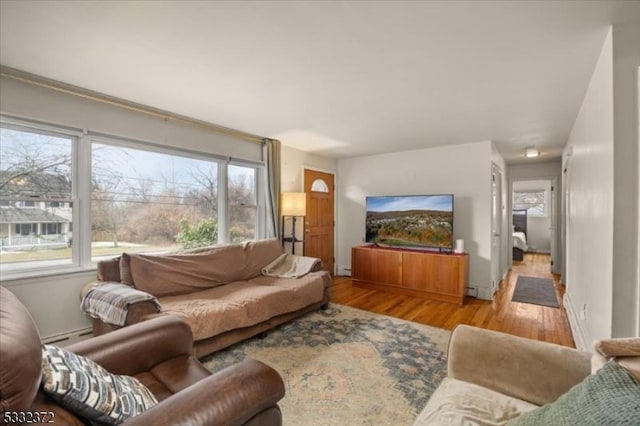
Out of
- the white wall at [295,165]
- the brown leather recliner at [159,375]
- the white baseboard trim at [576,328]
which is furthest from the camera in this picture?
the white wall at [295,165]

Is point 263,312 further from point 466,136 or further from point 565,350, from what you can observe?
point 466,136

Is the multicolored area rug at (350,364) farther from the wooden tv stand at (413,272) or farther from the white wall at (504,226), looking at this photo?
the white wall at (504,226)

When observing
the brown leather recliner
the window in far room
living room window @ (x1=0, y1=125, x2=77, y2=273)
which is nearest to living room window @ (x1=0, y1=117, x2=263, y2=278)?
living room window @ (x1=0, y1=125, x2=77, y2=273)

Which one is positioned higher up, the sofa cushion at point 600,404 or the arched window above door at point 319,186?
the arched window above door at point 319,186

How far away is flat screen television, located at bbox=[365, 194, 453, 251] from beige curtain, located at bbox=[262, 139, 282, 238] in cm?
167

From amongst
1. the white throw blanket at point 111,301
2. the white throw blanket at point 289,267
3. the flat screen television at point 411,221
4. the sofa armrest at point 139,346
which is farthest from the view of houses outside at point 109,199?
the flat screen television at point 411,221

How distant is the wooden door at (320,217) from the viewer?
504 cm

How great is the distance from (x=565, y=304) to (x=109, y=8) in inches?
209

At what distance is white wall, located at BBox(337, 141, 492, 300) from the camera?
13.9ft

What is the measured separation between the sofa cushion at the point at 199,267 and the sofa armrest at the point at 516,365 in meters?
2.47

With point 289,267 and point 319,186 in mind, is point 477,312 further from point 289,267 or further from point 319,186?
point 319,186

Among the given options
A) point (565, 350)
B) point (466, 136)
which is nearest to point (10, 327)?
point (565, 350)

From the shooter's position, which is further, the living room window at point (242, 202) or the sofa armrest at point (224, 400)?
A: the living room window at point (242, 202)

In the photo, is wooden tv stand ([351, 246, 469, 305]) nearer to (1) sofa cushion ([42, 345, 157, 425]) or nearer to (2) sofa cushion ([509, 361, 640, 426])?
(2) sofa cushion ([509, 361, 640, 426])
